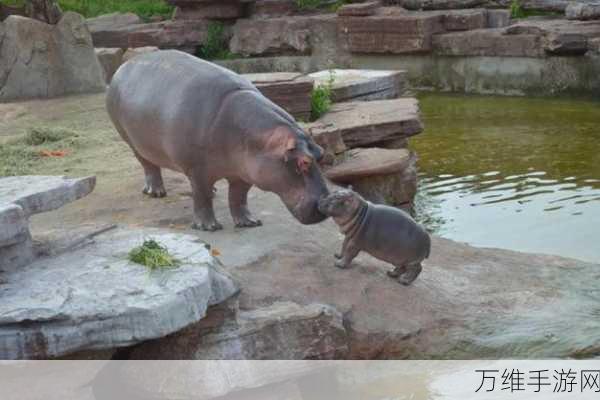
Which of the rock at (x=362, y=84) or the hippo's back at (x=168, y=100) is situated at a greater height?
the hippo's back at (x=168, y=100)

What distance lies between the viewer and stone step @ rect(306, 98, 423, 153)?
330 inches

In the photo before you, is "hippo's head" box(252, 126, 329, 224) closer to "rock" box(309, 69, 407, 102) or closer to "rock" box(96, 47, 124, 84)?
"rock" box(309, 69, 407, 102)

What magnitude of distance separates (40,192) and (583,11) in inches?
420

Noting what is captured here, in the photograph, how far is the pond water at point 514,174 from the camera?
707 cm

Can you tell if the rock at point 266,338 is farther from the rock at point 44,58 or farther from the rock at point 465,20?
the rock at point 465,20

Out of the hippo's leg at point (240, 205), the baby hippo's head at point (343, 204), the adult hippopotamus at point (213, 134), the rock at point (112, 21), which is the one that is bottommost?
the rock at point (112, 21)

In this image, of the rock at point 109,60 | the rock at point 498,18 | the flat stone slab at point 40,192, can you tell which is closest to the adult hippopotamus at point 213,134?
the flat stone slab at point 40,192

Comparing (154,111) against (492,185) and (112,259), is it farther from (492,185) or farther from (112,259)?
(492,185)

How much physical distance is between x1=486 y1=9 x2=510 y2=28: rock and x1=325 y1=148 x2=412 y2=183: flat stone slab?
702cm

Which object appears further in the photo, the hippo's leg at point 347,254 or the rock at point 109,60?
the rock at point 109,60

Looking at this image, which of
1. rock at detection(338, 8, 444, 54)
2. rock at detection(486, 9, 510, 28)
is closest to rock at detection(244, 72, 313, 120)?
rock at detection(338, 8, 444, 54)

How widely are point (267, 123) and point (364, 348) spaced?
136 cm

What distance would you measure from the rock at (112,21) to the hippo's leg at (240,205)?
1228cm

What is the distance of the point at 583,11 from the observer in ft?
43.9
